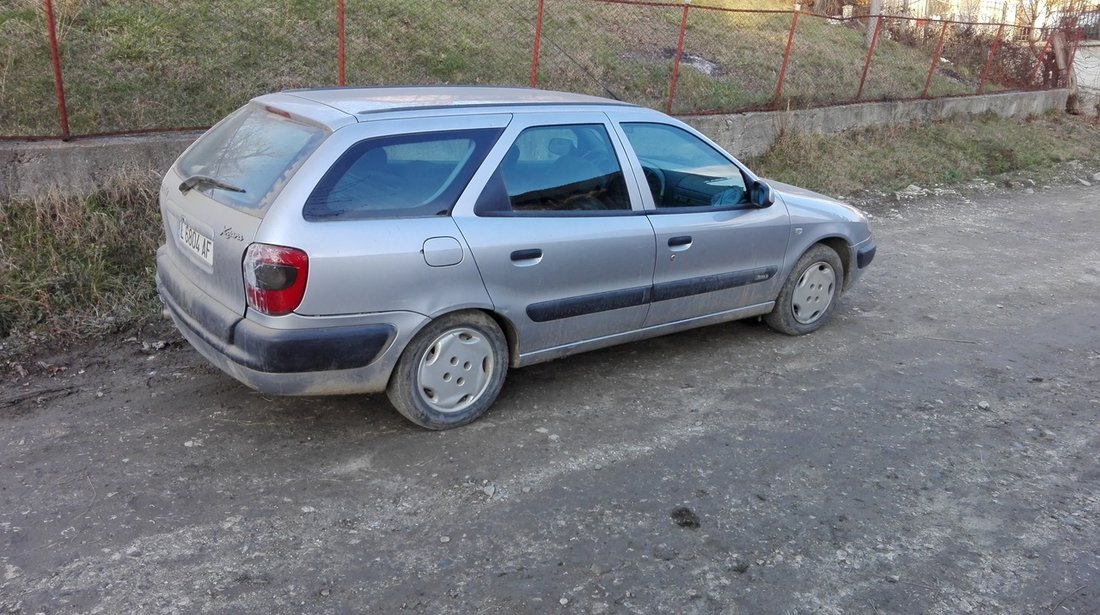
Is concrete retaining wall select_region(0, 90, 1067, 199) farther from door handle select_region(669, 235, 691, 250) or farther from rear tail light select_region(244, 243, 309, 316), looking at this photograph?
door handle select_region(669, 235, 691, 250)

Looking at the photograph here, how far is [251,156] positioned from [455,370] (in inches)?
54.4

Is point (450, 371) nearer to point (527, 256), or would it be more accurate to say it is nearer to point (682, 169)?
point (527, 256)

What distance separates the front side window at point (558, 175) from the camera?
4301mm

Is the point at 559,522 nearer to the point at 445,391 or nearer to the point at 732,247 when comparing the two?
the point at 445,391

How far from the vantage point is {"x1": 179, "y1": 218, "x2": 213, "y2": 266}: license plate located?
4.01 meters

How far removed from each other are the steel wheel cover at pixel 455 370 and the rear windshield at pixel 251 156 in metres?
1.02

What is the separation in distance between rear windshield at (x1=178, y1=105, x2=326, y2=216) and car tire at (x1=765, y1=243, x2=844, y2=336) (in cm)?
320

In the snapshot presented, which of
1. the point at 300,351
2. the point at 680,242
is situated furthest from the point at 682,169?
the point at 300,351

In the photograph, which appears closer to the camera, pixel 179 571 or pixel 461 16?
pixel 179 571

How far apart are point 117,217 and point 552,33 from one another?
20.3 ft

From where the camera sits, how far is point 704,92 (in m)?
11.4

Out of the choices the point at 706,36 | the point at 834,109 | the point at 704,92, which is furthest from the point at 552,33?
the point at 834,109

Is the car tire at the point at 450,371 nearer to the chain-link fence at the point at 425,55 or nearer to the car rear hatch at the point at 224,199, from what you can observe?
the car rear hatch at the point at 224,199

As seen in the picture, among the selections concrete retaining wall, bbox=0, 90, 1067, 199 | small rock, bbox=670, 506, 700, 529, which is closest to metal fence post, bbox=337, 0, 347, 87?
concrete retaining wall, bbox=0, 90, 1067, 199
